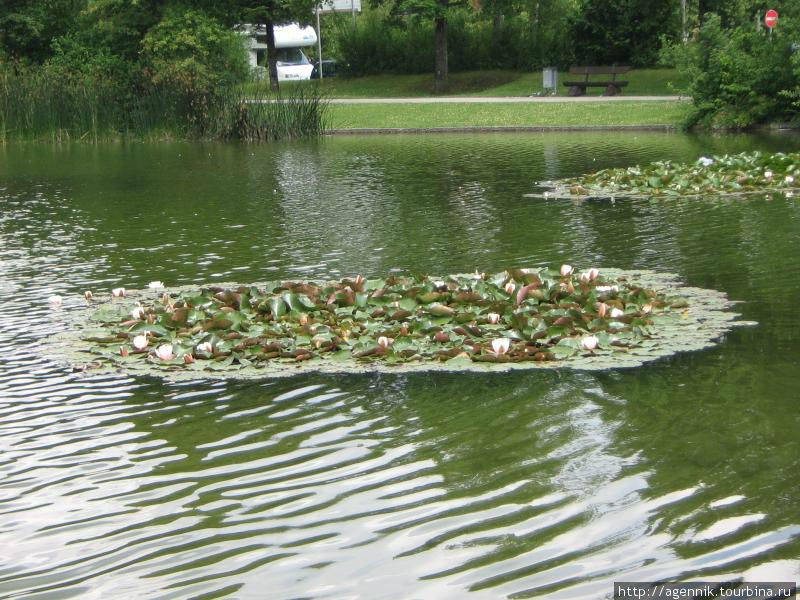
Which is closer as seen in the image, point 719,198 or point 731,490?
point 731,490

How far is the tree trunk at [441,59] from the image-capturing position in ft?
146

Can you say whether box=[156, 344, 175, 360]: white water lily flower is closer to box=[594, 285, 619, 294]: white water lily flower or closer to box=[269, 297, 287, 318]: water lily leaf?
box=[269, 297, 287, 318]: water lily leaf

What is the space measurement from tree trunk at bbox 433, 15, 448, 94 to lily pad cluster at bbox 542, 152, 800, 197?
2619 centimetres

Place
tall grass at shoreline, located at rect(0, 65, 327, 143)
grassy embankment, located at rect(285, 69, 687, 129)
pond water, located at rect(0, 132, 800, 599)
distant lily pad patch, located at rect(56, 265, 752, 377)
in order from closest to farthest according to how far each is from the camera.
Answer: pond water, located at rect(0, 132, 800, 599) → distant lily pad patch, located at rect(56, 265, 752, 377) → tall grass at shoreline, located at rect(0, 65, 327, 143) → grassy embankment, located at rect(285, 69, 687, 129)

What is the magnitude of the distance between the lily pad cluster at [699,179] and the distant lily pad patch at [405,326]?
750 centimetres

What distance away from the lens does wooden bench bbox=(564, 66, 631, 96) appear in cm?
3970

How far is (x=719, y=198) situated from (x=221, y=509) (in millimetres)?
12568

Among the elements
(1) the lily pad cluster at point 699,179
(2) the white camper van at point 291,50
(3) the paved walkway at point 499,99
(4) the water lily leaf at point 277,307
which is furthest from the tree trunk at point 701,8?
(4) the water lily leaf at point 277,307

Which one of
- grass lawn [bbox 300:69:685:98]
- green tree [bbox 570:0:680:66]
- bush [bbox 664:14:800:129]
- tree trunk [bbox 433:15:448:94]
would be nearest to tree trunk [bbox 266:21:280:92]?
grass lawn [bbox 300:69:685:98]

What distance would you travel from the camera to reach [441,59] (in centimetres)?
4497

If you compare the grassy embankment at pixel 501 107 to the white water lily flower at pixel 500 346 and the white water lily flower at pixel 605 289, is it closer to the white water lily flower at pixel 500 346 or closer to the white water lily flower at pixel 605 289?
the white water lily flower at pixel 605 289

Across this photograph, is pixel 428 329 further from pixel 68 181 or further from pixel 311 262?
pixel 68 181

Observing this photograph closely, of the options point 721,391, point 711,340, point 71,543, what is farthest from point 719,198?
point 71,543

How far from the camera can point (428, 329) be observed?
8531 mm
